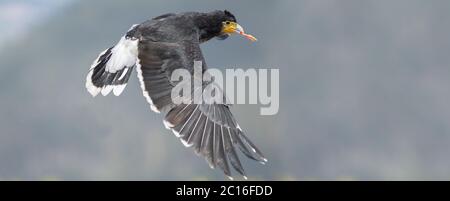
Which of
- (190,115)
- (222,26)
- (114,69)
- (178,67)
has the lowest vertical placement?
(190,115)

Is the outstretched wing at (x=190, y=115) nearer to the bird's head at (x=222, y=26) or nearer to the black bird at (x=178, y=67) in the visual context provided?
the black bird at (x=178, y=67)

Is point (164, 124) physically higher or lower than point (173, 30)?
lower

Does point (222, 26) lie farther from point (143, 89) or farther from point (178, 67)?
point (143, 89)

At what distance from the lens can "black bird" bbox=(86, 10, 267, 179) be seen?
7887 mm

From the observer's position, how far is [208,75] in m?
8.55

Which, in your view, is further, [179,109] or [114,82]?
[114,82]

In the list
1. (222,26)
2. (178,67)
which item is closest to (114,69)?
(178,67)

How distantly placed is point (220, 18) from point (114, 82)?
5.95 ft

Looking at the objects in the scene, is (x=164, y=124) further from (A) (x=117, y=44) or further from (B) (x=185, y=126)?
(A) (x=117, y=44)

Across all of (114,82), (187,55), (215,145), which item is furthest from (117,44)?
(215,145)

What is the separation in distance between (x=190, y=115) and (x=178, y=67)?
0.80m

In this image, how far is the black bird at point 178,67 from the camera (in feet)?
25.9

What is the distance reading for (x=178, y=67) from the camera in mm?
8672

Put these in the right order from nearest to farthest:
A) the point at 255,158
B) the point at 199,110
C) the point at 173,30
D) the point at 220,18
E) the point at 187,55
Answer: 1. the point at 255,158
2. the point at 199,110
3. the point at 187,55
4. the point at 173,30
5. the point at 220,18
